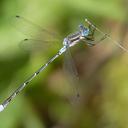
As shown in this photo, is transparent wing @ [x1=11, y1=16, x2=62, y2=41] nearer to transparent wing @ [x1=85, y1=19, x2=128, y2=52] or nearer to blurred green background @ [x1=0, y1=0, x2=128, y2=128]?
blurred green background @ [x1=0, y1=0, x2=128, y2=128]

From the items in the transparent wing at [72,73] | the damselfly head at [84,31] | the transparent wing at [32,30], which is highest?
the transparent wing at [32,30]

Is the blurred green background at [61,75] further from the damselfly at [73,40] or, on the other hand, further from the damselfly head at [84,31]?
the damselfly head at [84,31]

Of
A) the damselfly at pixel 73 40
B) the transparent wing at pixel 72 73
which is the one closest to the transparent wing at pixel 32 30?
the damselfly at pixel 73 40

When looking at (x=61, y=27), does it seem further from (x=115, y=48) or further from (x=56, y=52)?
(x=115, y=48)

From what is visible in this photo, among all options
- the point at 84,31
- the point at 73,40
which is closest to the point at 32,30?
the point at 73,40

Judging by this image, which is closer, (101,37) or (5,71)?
(101,37)

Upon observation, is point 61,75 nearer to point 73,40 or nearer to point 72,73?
point 72,73

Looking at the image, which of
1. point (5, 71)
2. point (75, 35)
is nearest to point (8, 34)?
point (5, 71)
